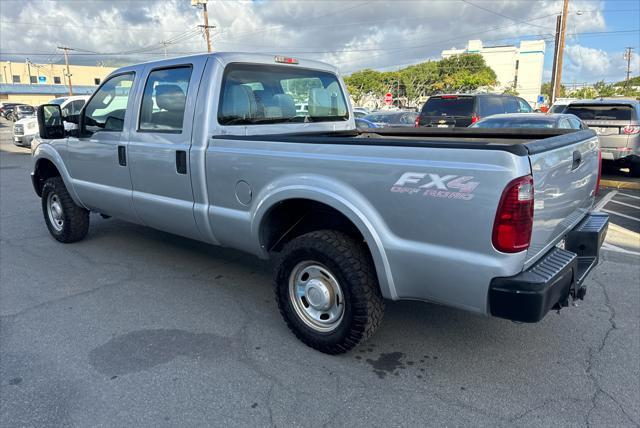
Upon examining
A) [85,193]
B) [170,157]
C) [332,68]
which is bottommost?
[85,193]

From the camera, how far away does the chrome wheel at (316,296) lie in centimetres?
320

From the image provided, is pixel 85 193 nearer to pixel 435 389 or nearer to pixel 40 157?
pixel 40 157

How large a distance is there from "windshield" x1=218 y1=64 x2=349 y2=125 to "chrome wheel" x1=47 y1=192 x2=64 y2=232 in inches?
119

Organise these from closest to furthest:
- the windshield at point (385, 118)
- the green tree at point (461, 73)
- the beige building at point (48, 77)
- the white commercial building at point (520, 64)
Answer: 1. the windshield at point (385, 118)
2. the green tree at point (461, 73)
3. the beige building at point (48, 77)
4. the white commercial building at point (520, 64)

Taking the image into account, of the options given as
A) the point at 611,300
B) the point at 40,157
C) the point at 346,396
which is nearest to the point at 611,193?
Result: the point at 611,300

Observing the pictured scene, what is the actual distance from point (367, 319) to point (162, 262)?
2.91m

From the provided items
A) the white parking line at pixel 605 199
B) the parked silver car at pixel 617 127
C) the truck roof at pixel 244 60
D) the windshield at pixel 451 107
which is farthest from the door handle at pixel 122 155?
the windshield at pixel 451 107

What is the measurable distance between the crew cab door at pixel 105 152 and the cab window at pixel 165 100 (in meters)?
0.23

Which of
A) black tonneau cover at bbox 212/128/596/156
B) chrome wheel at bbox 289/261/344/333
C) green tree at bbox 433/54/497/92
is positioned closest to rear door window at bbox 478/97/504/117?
black tonneau cover at bbox 212/128/596/156

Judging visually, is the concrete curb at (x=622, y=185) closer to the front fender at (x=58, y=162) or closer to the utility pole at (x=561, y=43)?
the front fender at (x=58, y=162)

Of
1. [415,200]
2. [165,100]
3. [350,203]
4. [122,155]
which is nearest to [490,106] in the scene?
[165,100]

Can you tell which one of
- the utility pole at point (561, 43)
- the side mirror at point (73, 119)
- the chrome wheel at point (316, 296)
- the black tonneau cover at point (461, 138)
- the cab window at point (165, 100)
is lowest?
the chrome wheel at point (316, 296)

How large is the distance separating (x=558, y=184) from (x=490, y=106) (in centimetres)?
1086

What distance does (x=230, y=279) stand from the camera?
4680 millimetres
